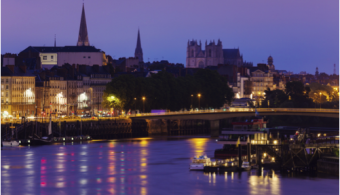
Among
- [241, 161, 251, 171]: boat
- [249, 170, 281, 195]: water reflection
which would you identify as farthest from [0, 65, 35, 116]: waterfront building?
[249, 170, 281, 195]: water reflection

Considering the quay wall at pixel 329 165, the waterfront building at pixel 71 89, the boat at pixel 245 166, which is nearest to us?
the quay wall at pixel 329 165

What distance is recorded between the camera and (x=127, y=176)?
63812 mm

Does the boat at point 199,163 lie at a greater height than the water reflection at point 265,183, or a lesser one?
greater

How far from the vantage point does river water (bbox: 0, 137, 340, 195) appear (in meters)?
56.7

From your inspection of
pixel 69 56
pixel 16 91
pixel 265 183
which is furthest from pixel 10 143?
pixel 69 56

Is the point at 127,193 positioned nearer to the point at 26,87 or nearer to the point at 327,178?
the point at 327,178

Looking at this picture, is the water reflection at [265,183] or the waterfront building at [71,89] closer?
the water reflection at [265,183]

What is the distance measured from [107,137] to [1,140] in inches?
882

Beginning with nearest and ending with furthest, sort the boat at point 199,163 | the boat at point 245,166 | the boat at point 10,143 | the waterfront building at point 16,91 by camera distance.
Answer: the boat at point 245,166 < the boat at point 199,163 < the boat at point 10,143 < the waterfront building at point 16,91

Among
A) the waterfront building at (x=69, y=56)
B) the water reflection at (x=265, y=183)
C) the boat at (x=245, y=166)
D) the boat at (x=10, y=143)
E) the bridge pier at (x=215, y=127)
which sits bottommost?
the water reflection at (x=265, y=183)

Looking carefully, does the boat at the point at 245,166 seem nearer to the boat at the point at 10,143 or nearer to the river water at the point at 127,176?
the river water at the point at 127,176

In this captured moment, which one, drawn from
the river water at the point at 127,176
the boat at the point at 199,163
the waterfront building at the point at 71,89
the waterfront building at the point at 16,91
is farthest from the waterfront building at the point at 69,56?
the boat at the point at 199,163

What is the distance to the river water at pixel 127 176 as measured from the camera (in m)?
56.7

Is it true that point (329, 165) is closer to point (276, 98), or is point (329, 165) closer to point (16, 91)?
point (16, 91)
